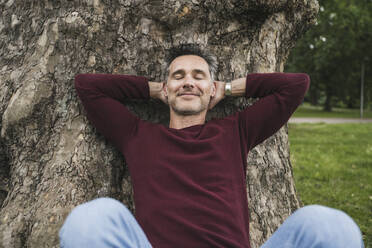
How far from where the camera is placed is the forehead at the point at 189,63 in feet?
9.73

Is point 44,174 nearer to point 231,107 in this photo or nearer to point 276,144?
point 231,107

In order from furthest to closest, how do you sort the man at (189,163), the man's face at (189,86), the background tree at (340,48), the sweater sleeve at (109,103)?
the background tree at (340,48)
the man's face at (189,86)
the sweater sleeve at (109,103)
the man at (189,163)

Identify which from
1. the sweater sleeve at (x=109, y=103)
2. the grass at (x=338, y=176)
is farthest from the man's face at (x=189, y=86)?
the grass at (x=338, y=176)

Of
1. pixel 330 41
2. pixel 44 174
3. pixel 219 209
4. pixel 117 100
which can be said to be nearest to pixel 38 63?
pixel 117 100

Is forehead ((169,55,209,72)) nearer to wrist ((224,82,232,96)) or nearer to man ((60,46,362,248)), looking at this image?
man ((60,46,362,248))

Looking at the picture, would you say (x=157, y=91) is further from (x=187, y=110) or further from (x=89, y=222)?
(x=89, y=222)

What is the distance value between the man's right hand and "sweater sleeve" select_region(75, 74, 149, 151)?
0.47ft

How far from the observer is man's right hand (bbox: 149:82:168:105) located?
9.80 feet

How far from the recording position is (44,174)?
2.84 meters

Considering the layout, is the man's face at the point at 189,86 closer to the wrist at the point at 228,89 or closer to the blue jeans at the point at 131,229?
the wrist at the point at 228,89

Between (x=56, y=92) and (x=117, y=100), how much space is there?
513 mm

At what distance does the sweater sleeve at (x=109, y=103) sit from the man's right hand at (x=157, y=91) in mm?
142

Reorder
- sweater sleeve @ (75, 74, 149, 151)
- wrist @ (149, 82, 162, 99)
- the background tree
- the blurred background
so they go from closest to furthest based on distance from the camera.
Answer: sweater sleeve @ (75, 74, 149, 151) < wrist @ (149, 82, 162, 99) < the blurred background < the background tree

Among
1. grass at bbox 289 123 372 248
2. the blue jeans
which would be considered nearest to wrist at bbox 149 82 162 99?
Answer: the blue jeans
